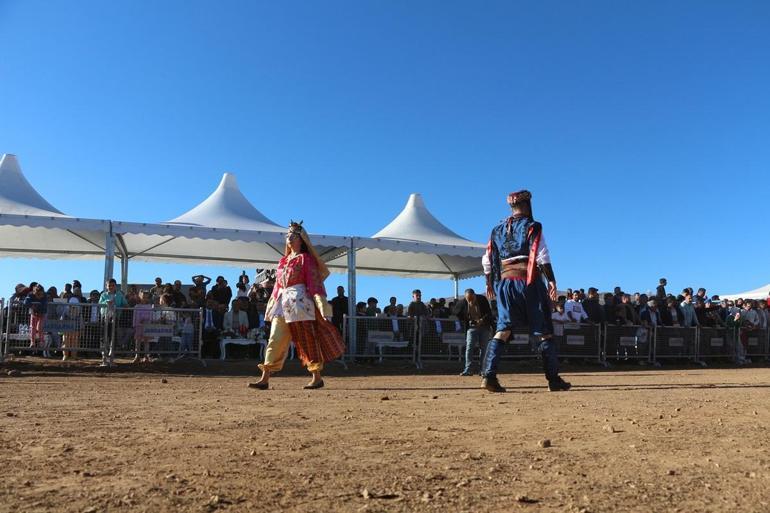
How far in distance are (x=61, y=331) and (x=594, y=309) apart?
11.8 m

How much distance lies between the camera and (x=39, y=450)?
359 cm

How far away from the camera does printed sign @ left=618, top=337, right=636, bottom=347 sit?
1681cm

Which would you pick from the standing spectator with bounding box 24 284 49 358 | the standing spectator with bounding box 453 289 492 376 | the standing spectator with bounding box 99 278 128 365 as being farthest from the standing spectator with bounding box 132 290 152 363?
the standing spectator with bounding box 453 289 492 376

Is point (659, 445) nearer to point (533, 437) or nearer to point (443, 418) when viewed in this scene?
point (533, 437)

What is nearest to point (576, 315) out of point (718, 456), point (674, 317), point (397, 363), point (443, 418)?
point (674, 317)

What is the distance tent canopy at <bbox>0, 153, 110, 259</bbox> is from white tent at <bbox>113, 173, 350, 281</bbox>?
78cm

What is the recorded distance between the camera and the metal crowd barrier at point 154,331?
12.7m

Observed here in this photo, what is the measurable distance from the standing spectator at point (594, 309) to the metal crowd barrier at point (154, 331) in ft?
30.2

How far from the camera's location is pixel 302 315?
26.6 ft

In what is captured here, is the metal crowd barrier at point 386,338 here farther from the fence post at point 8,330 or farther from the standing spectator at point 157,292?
the fence post at point 8,330

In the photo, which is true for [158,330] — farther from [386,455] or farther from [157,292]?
[386,455]

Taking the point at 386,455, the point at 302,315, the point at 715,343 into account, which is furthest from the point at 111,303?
the point at 715,343

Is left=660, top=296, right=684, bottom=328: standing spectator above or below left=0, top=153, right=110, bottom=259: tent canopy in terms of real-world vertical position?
below

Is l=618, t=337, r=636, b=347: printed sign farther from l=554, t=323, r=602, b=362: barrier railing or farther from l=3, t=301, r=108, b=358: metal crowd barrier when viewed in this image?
l=3, t=301, r=108, b=358: metal crowd barrier
